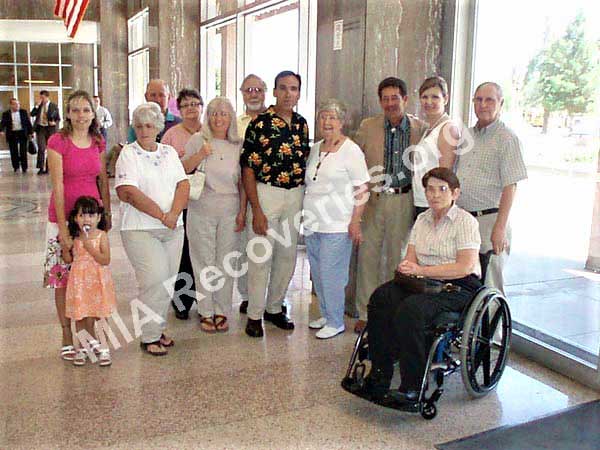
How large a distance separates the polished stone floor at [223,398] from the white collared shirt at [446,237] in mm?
700

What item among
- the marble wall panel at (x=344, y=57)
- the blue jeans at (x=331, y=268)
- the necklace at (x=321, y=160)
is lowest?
the blue jeans at (x=331, y=268)

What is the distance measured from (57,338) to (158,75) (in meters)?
6.98

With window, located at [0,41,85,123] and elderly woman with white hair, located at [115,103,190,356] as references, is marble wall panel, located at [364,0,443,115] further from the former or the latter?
window, located at [0,41,85,123]

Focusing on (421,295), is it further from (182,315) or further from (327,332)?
(182,315)

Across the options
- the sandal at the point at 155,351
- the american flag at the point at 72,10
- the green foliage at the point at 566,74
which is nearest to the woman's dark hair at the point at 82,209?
the sandal at the point at 155,351

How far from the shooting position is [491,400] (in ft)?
10.5

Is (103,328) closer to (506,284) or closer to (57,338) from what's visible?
(57,338)

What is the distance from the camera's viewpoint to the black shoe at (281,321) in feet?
13.7

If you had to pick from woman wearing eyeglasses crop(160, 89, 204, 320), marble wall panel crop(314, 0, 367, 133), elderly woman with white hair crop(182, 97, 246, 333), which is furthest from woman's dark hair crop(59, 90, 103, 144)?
marble wall panel crop(314, 0, 367, 133)

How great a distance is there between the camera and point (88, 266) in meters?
3.42

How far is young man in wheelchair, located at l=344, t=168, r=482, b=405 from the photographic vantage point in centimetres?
288

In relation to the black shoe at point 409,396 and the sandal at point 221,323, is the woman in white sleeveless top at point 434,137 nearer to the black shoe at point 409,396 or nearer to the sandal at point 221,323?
the black shoe at point 409,396

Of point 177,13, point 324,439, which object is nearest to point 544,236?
point 324,439

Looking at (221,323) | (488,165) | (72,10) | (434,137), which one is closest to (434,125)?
(434,137)
